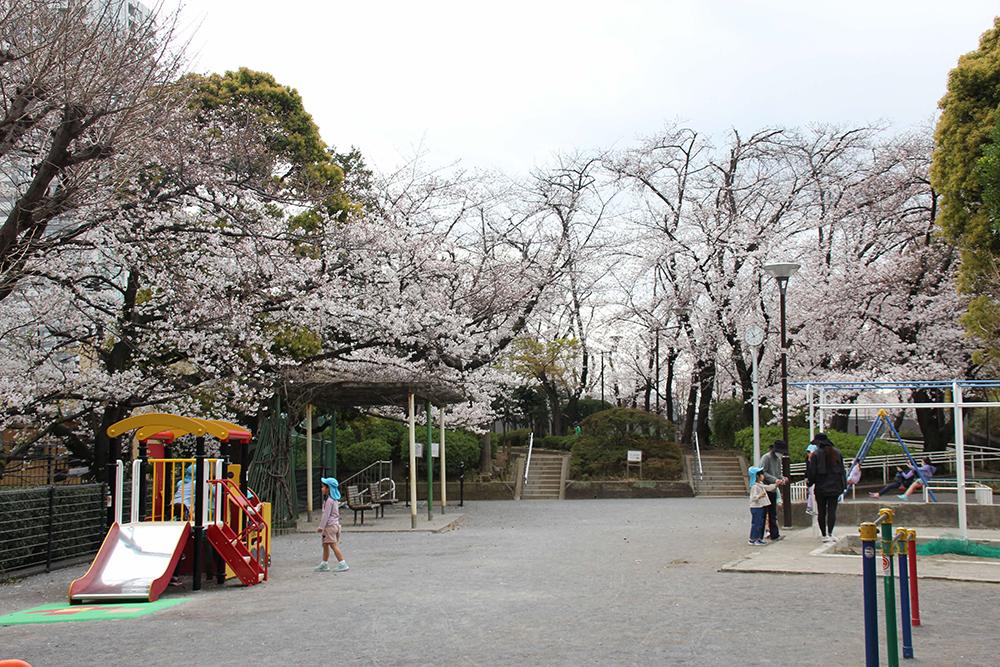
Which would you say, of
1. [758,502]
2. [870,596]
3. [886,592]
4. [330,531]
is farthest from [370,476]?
[870,596]

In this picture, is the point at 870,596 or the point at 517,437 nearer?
the point at 870,596

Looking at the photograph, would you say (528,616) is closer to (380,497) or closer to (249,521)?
(249,521)

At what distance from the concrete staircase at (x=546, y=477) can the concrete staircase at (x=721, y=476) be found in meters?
4.64

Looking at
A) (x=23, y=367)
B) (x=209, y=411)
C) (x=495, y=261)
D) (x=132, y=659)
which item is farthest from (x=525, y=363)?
(x=132, y=659)

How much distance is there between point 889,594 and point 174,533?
8294 millimetres

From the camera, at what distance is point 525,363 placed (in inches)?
1438

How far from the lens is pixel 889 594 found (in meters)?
5.31

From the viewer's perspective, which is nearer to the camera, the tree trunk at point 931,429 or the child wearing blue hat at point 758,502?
the child wearing blue hat at point 758,502

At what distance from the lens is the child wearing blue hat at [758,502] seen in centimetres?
1276

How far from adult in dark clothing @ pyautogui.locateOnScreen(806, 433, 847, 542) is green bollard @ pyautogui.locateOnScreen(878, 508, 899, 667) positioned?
6.86 meters

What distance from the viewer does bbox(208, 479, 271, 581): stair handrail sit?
10.8m

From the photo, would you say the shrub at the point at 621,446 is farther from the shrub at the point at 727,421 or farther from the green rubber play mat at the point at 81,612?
the green rubber play mat at the point at 81,612

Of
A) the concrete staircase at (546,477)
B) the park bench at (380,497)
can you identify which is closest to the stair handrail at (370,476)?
the concrete staircase at (546,477)

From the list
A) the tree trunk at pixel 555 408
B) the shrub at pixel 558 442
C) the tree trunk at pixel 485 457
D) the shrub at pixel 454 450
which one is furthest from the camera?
the tree trunk at pixel 555 408
